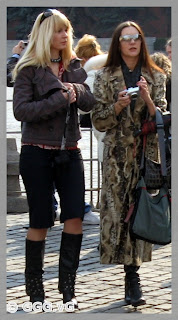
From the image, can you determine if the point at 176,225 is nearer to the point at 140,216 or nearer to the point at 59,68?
the point at 140,216

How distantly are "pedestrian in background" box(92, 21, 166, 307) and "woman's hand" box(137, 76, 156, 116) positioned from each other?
0.06 metres

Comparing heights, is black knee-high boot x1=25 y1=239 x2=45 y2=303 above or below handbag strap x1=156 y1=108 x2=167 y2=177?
below

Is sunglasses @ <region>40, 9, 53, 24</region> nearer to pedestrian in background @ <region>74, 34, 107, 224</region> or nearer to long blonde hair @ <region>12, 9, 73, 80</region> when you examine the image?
long blonde hair @ <region>12, 9, 73, 80</region>

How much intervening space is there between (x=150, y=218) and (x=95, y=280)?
1085 mm

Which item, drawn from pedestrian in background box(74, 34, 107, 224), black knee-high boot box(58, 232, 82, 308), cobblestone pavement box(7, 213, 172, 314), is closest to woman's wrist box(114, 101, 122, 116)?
black knee-high boot box(58, 232, 82, 308)

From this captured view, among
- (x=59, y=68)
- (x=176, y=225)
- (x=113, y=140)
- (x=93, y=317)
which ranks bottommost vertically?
(x=93, y=317)

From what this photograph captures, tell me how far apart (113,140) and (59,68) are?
64 centimetres

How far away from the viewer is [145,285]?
691 centimetres

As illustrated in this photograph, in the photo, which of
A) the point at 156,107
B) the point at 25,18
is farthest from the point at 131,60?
the point at 25,18

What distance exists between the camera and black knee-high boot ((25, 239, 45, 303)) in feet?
19.9

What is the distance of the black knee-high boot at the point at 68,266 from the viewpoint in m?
6.08

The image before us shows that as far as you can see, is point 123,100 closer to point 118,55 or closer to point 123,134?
point 123,134

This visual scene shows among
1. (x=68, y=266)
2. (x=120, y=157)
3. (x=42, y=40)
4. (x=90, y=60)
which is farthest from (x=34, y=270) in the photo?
(x=90, y=60)

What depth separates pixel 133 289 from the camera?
6.28m
